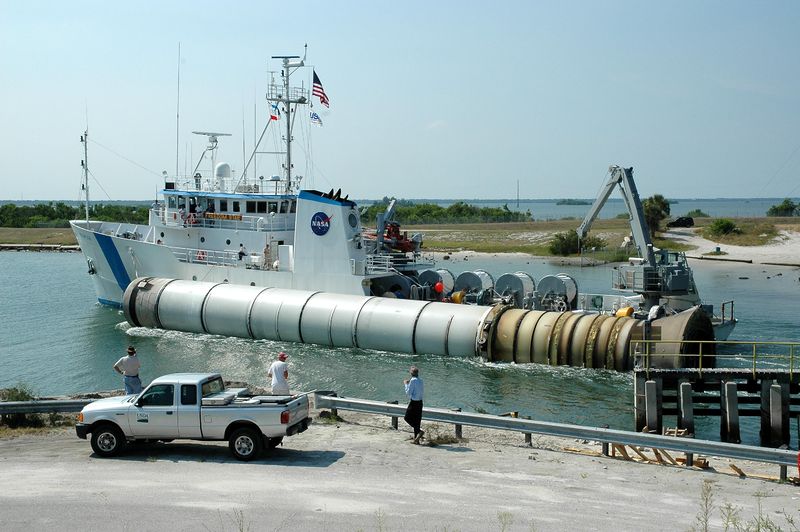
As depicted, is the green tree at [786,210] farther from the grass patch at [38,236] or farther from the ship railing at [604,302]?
the ship railing at [604,302]

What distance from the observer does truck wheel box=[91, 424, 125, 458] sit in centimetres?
1473

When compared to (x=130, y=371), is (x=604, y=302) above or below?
above

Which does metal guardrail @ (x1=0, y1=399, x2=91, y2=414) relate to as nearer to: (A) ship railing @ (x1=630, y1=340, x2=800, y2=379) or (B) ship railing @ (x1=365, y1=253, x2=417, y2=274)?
(A) ship railing @ (x1=630, y1=340, x2=800, y2=379)

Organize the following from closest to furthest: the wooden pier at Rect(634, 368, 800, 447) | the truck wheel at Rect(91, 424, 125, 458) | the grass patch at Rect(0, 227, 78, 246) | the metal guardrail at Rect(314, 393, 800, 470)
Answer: the metal guardrail at Rect(314, 393, 800, 470) < the truck wheel at Rect(91, 424, 125, 458) < the wooden pier at Rect(634, 368, 800, 447) < the grass patch at Rect(0, 227, 78, 246)

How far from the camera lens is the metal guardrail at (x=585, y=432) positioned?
14172 millimetres

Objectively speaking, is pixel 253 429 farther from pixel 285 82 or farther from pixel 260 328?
pixel 285 82

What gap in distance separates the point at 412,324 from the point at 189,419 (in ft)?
51.4

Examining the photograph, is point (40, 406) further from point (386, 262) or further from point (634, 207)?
point (634, 207)

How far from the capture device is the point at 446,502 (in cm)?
1241

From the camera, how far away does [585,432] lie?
1540 cm

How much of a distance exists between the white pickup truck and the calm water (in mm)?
9539

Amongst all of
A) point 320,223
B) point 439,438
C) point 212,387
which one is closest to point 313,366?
point 320,223

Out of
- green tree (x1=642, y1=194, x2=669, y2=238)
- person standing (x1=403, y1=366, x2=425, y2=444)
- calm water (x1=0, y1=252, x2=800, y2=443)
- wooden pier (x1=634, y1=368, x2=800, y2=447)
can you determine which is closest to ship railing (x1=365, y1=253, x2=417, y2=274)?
calm water (x1=0, y1=252, x2=800, y2=443)

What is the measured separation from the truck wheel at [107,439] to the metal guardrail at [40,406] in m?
2.80
